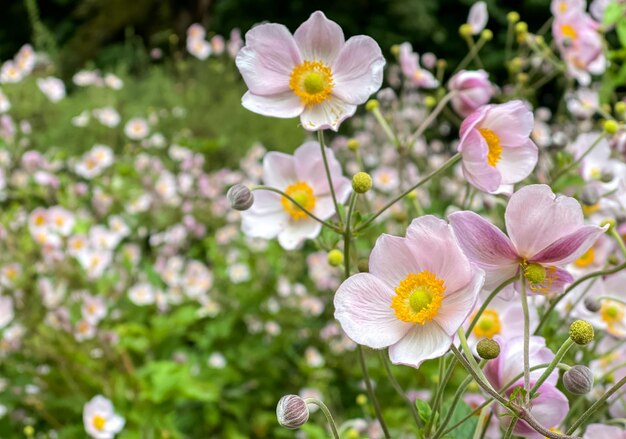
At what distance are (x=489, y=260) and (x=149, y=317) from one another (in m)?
2.17

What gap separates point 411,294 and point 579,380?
0.18 m

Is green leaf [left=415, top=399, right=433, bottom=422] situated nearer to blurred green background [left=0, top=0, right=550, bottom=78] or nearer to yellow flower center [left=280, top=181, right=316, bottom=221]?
yellow flower center [left=280, top=181, right=316, bottom=221]

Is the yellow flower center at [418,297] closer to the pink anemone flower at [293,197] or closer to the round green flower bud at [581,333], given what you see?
the round green flower bud at [581,333]

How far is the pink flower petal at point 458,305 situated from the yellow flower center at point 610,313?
1.85 ft

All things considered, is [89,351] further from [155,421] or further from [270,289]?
[270,289]

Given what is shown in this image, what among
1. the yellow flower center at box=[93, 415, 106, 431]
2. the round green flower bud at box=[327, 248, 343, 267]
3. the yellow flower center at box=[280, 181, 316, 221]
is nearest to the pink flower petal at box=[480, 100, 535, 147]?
the round green flower bud at box=[327, 248, 343, 267]

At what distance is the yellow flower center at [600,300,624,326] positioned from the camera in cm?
113

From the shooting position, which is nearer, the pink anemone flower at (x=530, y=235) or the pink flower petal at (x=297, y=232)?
the pink anemone flower at (x=530, y=235)

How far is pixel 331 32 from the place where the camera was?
846 millimetres

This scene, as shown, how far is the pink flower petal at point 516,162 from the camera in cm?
81

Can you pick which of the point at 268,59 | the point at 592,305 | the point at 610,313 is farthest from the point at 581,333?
the point at 610,313

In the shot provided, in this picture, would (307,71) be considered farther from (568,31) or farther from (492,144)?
(568,31)

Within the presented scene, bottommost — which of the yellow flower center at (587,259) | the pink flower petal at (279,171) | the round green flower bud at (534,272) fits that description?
the yellow flower center at (587,259)

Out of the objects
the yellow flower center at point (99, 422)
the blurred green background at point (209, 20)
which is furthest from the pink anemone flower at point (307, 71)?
the blurred green background at point (209, 20)
